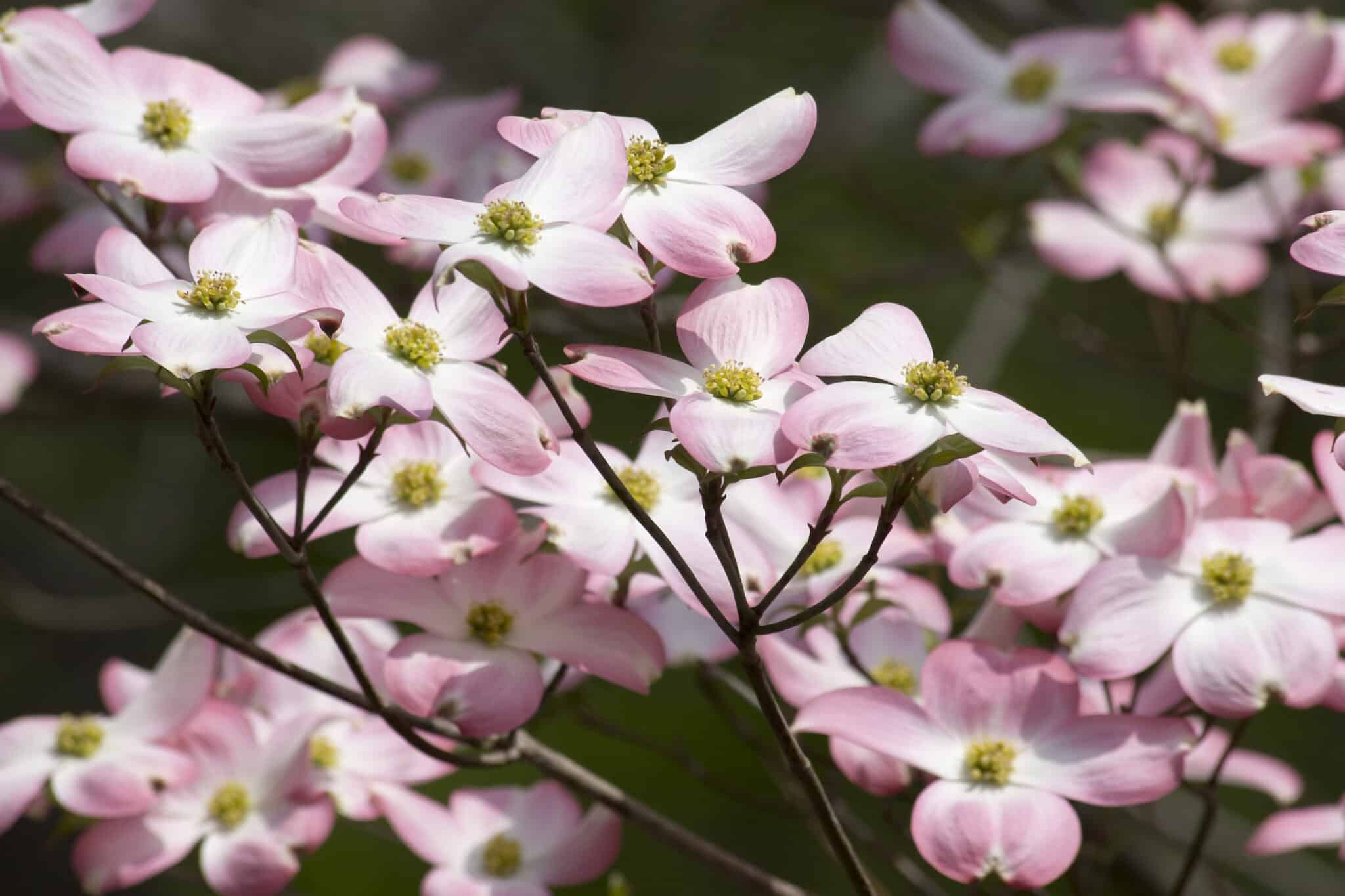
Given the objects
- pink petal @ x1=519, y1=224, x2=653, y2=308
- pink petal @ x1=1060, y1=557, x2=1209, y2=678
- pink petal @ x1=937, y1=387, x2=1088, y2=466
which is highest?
pink petal @ x1=519, y1=224, x2=653, y2=308

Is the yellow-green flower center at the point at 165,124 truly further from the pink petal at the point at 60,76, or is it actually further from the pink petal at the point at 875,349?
the pink petal at the point at 875,349

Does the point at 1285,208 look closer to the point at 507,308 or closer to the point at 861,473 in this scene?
the point at 861,473

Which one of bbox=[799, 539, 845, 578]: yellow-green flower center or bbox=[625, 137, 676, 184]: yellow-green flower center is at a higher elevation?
bbox=[625, 137, 676, 184]: yellow-green flower center

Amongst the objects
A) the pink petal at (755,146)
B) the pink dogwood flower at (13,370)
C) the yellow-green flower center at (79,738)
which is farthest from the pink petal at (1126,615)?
the pink dogwood flower at (13,370)

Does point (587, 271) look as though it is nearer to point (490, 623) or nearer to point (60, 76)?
point (490, 623)

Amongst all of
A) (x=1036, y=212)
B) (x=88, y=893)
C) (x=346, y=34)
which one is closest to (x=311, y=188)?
(x=88, y=893)

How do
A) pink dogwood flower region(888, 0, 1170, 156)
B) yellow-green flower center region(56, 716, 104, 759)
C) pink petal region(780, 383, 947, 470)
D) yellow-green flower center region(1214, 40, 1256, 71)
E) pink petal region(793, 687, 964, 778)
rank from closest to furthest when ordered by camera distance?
pink petal region(780, 383, 947, 470) → pink petal region(793, 687, 964, 778) → yellow-green flower center region(56, 716, 104, 759) → pink dogwood flower region(888, 0, 1170, 156) → yellow-green flower center region(1214, 40, 1256, 71)

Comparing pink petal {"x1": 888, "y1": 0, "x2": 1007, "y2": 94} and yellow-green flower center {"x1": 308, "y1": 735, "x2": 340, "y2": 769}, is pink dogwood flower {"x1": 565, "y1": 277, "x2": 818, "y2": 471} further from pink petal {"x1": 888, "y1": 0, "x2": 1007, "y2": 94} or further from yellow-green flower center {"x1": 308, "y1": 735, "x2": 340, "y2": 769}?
pink petal {"x1": 888, "y1": 0, "x2": 1007, "y2": 94}

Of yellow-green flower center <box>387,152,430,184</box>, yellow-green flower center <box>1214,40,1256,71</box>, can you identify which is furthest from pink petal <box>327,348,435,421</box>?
yellow-green flower center <box>1214,40,1256,71</box>
